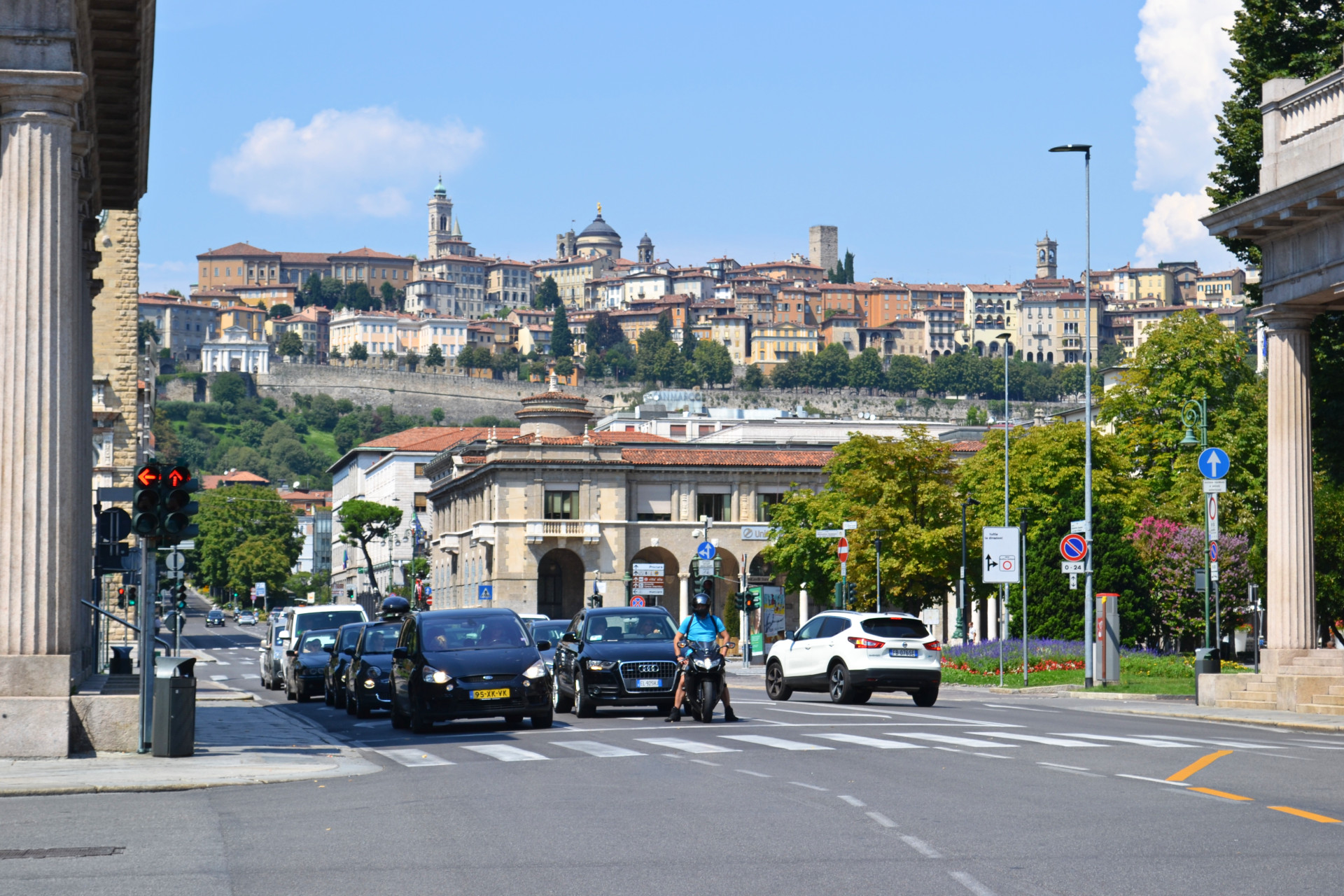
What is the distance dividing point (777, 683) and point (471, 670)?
10637 mm

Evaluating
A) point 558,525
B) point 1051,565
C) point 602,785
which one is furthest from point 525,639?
point 558,525

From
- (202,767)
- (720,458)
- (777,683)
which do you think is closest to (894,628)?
(777,683)

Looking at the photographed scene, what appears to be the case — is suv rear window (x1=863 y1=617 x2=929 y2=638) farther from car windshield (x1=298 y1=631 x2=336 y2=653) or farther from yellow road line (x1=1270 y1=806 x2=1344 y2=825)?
yellow road line (x1=1270 y1=806 x2=1344 y2=825)

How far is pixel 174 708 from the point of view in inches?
718

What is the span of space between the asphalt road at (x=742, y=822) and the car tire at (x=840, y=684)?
8508 mm

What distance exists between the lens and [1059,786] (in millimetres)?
14938

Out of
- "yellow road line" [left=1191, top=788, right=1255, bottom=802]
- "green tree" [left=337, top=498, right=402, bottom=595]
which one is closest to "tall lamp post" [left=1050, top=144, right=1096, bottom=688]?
"yellow road line" [left=1191, top=788, right=1255, bottom=802]

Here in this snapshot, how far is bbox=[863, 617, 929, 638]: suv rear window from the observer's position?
96.5 feet

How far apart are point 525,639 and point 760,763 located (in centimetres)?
734

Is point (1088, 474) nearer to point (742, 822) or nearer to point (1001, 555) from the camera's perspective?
point (1001, 555)

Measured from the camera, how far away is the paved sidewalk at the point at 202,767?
1526 cm

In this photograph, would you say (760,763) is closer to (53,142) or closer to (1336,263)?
(53,142)

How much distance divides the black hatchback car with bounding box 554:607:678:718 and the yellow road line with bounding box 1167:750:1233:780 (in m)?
8.93

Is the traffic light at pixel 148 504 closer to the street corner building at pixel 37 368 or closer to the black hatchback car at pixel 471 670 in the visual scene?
the street corner building at pixel 37 368
